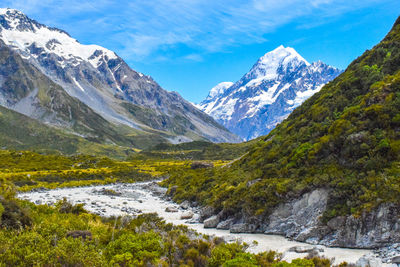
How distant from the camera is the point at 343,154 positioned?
27.9 m

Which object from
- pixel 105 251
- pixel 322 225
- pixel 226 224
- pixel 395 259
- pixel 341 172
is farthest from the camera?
pixel 226 224

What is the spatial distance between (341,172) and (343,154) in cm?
231

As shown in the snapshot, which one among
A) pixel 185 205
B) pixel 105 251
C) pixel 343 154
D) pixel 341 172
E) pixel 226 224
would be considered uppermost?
pixel 343 154

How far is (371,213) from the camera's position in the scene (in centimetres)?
2153

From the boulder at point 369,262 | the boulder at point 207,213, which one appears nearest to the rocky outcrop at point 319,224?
the boulder at point 369,262

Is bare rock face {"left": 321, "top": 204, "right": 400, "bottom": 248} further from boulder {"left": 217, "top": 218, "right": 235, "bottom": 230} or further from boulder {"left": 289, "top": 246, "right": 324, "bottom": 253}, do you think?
boulder {"left": 217, "top": 218, "right": 235, "bottom": 230}

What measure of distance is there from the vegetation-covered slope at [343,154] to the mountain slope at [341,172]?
0.07 meters

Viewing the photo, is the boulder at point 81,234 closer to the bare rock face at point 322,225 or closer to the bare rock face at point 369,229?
the bare rock face at point 322,225

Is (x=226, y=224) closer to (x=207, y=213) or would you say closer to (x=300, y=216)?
(x=207, y=213)

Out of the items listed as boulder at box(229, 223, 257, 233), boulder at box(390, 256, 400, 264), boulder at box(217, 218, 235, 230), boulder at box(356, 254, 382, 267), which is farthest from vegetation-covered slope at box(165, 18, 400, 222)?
boulder at box(356, 254, 382, 267)

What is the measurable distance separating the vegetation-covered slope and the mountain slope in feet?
0.24

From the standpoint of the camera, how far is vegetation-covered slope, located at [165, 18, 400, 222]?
23984mm

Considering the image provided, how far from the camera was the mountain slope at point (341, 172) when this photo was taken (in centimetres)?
2195

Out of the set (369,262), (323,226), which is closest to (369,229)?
(323,226)
